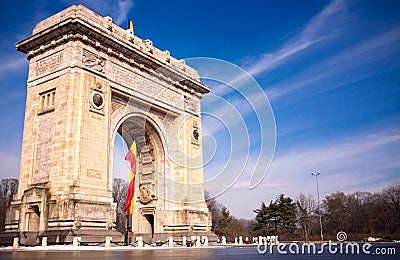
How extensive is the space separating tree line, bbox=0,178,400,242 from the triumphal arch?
23.8 m

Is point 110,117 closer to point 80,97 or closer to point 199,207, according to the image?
point 80,97

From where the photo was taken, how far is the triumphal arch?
18.5 m

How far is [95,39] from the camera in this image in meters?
21.0

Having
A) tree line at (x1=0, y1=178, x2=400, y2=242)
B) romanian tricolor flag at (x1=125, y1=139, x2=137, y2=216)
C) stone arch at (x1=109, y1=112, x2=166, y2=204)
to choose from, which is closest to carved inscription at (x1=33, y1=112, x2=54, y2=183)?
stone arch at (x1=109, y1=112, x2=166, y2=204)

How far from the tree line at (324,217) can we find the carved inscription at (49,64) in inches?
1179

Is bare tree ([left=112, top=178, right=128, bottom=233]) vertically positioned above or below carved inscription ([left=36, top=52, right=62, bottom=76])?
below

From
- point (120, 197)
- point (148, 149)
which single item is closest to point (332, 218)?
point (120, 197)

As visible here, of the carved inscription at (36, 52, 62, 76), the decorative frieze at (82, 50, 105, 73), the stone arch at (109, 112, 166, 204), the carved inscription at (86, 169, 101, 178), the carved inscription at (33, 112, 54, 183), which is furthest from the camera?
the stone arch at (109, 112, 166, 204)

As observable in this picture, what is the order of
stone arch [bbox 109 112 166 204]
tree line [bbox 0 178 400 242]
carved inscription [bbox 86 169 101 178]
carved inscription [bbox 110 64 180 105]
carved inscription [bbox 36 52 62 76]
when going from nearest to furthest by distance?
carved inscription [bbox 86 169 101 178] → carved inscription [bbox 36 52 62 76] → carved inscription [bbox 110 64 180 105] → stone arch [bbox 109 112 166 204] → tree line [bbox 0 178 400 242]

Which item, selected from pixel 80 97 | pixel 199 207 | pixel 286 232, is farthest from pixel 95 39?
pixel 286 232

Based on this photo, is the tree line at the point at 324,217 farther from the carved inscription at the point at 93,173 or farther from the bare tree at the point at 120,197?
the carved inscription at the point at 93,173

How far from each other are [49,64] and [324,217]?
173 feet

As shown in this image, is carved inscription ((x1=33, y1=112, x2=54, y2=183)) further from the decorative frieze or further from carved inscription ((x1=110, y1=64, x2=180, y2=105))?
carved inscription ((x1=110, y1=64, x2=180, y2=105))

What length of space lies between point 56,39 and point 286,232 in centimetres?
4371
